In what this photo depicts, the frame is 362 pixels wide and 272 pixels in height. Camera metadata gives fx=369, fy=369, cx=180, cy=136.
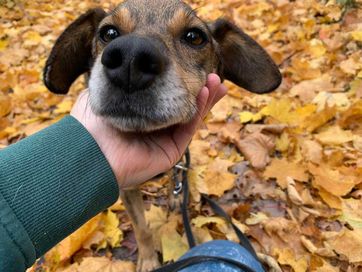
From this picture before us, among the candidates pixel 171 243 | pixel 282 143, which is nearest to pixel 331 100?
pixel 282 143

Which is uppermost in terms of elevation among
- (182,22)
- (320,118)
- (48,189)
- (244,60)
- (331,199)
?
(182,22)

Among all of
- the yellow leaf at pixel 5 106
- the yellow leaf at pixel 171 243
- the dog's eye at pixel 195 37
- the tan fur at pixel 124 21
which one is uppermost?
the tan fur at pixel 124 21

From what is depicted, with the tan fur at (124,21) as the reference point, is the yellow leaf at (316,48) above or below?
below

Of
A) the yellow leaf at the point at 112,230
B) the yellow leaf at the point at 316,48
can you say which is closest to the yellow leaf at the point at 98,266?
the yellow leaf at the point at 112,230

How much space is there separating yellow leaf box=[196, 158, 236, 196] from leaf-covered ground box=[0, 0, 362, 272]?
0.01m

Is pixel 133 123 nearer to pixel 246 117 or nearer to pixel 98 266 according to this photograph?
pixel 98 266

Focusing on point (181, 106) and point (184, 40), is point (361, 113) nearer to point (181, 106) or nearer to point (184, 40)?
point (184, 40)

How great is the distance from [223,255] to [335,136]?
72.8 inches

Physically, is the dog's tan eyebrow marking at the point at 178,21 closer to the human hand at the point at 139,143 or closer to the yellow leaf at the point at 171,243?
the human hand at the point at 139,143

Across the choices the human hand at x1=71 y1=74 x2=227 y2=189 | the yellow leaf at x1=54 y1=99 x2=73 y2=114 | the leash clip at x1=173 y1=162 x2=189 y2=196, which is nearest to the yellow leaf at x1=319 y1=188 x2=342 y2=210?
the leash clip at x1=173 y1=162 x2=189 y2=196

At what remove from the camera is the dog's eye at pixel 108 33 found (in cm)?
259

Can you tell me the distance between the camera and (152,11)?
2600 mm

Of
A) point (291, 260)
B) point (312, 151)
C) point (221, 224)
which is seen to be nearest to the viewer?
point (291, 260)

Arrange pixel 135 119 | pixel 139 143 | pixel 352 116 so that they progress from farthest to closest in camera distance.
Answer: pixel 352 116
pixel 139 143
pixel 135 119
